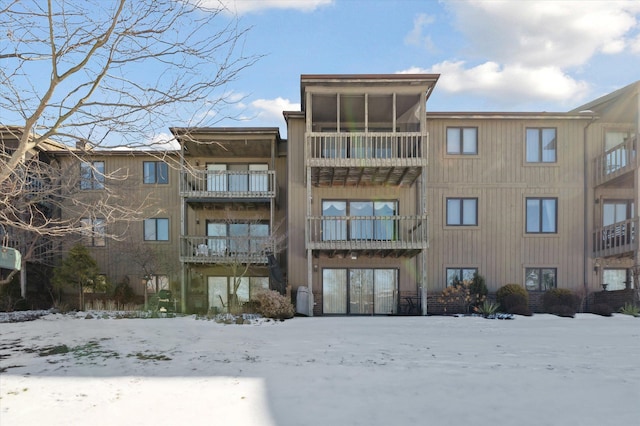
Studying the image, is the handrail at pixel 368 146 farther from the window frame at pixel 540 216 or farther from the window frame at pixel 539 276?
the window frame at pixel 539 276

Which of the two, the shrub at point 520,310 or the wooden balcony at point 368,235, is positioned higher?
the wooden balcony at point 368,235

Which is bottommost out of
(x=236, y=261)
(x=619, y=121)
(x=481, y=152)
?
(x=236, y=261)

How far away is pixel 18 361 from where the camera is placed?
24.4ft

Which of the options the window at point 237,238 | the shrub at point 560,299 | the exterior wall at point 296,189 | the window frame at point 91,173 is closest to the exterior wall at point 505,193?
the shrub at point 560,299

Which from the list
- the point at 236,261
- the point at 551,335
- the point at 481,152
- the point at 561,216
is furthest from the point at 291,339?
the point at 561,216

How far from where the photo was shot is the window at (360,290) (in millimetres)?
17703

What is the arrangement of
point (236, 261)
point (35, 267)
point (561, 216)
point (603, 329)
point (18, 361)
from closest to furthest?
point (18, 361) → point (603, 329) → point (236, 261) → point (561, 216) → point (35, 267)

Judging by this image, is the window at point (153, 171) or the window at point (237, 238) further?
the window at point (153, 171)

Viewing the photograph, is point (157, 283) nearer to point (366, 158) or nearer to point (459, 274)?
point (366, 158)

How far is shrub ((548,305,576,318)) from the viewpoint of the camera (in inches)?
601

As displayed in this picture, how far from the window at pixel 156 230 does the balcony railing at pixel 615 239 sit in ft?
64.4

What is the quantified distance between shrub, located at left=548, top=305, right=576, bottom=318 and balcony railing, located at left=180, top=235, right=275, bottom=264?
1131 cm

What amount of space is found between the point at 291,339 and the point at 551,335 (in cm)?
644

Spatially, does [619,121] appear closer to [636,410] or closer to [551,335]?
[551,335]
